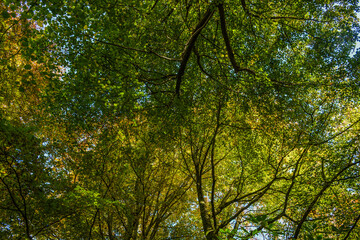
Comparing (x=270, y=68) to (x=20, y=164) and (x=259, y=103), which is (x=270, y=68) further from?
(x=20, y=164)

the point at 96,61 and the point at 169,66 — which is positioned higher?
the point at 169,66

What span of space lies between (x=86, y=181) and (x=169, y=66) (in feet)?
18.9

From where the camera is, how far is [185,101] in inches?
349

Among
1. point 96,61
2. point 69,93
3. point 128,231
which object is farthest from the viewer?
point 128,231

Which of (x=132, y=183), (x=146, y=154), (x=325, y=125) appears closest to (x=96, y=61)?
(x=146, y=154)

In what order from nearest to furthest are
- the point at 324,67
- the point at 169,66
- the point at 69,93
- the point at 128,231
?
the point at 69,93
the point at 324,67
the point at 169,66
the point at 128,231

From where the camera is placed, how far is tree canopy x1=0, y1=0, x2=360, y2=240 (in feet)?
21.9

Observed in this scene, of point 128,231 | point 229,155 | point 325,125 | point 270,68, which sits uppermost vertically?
point 270,68

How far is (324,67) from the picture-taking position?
25.1 feet

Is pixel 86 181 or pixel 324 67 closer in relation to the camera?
pixel 324 67

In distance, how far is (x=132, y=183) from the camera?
1121 centimetres

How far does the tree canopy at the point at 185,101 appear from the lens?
6.69 meters

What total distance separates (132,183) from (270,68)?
7950 mm

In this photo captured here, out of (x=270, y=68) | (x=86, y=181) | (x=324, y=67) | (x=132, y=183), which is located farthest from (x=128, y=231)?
(x=324, y=67)
